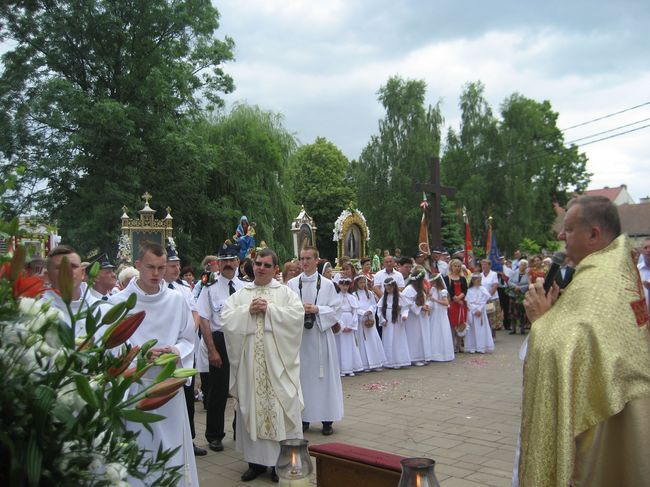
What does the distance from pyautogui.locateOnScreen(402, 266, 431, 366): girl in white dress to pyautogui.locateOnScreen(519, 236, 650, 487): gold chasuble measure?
34.7ft

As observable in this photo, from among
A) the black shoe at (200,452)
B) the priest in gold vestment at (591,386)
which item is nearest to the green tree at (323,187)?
the black shoe at (200,452)

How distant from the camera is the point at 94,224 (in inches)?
969

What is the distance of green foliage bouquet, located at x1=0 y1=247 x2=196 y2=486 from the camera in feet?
4.50

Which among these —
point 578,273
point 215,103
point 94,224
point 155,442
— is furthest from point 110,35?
point 578,273

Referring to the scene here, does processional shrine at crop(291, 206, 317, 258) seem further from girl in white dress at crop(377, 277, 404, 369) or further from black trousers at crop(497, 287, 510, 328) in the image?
girl in white dress at crop(377, 277, 404, 369)

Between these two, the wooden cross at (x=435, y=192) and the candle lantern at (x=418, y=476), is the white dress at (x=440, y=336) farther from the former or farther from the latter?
the candle lantern at (x=418, y=476)

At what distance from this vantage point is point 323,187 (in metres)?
57.8

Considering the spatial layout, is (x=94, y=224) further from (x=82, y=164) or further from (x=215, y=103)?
(x=215, y=103)

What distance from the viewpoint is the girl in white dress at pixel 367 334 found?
41.4 ft

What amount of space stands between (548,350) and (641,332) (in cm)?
40

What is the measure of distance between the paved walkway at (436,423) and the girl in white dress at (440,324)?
42.2 inches

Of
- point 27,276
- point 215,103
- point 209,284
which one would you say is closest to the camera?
point 27,276

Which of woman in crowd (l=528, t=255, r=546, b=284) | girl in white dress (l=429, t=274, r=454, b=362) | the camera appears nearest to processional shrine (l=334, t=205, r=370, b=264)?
woman in crowd (l=528, t=255, r=546, b=284)

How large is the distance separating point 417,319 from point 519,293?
496 centimetres
